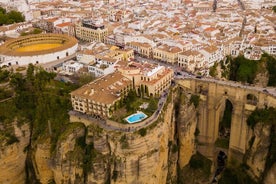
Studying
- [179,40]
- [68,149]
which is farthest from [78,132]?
[179,40]

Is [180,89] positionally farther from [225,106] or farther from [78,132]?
[78,132]

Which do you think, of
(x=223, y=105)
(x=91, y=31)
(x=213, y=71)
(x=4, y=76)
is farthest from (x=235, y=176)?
(x=91, y=31)

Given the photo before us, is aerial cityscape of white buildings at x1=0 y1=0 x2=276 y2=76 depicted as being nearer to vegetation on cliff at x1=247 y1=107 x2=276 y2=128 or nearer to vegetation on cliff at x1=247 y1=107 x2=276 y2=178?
vegetation on cliff at x1=247 y1=107 x2=276 y2=128

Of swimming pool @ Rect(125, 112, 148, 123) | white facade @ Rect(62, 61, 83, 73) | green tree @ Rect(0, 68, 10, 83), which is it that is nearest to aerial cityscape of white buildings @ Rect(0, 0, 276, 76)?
→ white facade @ Rect(62, 61, 83, 73)

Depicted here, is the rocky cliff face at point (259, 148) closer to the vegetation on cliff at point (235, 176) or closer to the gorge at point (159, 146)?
the gorge at point (159, 146)

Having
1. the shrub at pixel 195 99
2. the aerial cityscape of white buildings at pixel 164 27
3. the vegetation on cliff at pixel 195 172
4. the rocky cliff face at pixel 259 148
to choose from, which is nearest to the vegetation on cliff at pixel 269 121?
the rocky cliff face at pixel 259 148
